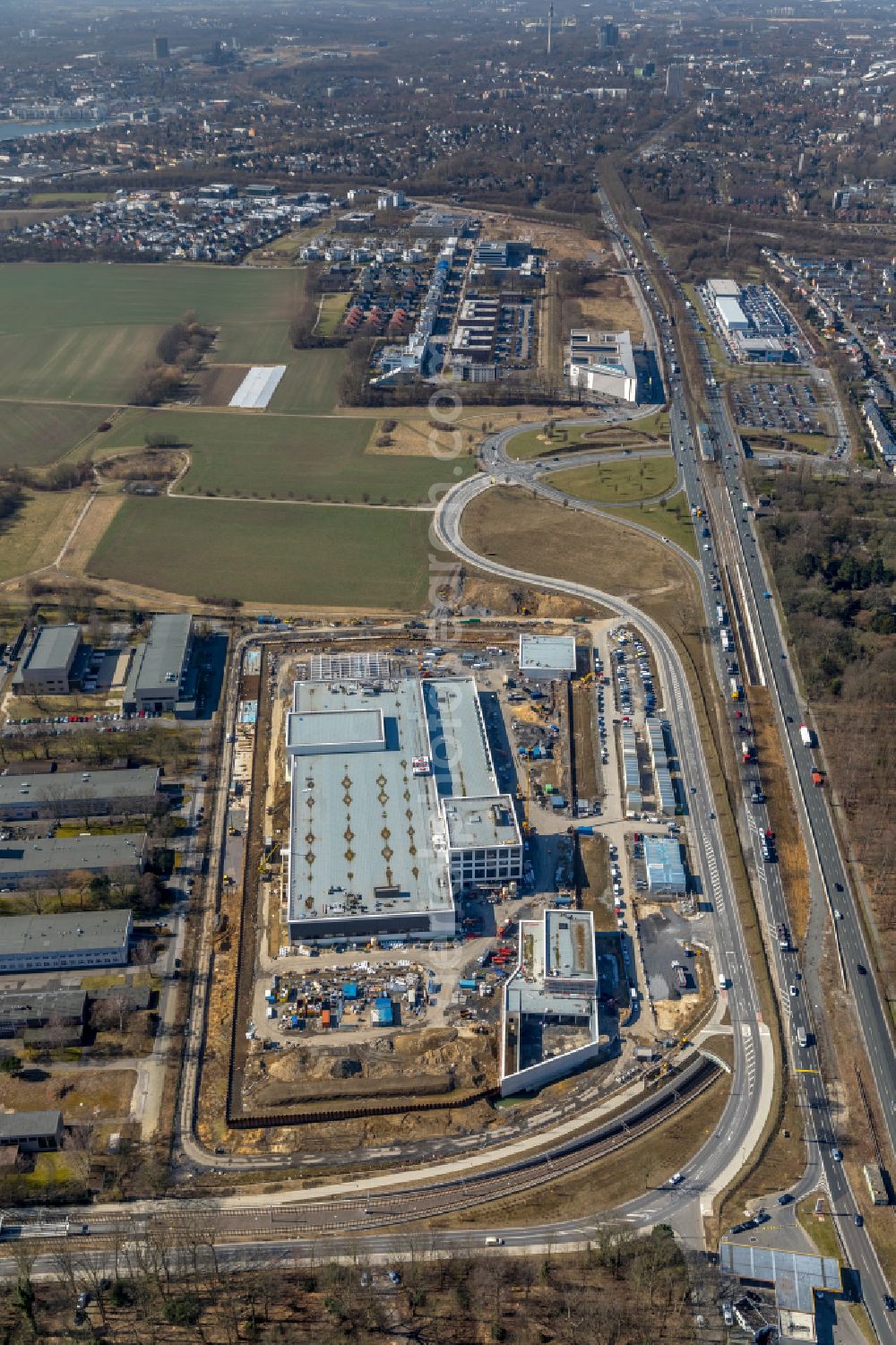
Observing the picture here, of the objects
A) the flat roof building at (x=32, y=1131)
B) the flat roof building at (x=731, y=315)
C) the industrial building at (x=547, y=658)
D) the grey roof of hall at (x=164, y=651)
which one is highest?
the flat roof building at (x=731, y=315)

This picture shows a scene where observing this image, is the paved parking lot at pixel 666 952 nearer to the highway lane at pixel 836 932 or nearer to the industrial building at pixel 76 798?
the highway lane at pixel 836 932

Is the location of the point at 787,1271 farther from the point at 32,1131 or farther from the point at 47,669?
the point at 47,669

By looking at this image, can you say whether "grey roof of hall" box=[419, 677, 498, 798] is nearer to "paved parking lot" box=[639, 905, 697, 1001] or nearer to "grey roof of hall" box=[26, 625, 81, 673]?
"paved parking lot" box=[639, 905, 697, 1001]

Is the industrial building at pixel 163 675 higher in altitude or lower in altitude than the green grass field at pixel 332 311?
lower

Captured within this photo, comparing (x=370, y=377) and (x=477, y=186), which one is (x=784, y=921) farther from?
(x=477, y=186)

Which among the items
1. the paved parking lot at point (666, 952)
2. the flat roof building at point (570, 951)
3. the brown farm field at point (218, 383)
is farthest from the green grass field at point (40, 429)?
the paved parking lot at point (666, 952)

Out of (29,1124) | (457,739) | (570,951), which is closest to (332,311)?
(457,739)

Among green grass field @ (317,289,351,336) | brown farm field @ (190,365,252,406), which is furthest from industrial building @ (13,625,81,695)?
green grass field @ (317,289,351,336)
